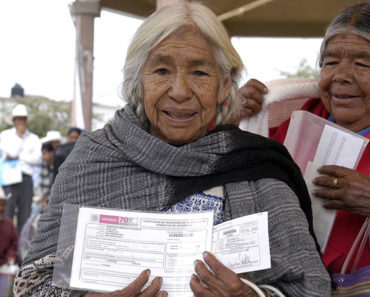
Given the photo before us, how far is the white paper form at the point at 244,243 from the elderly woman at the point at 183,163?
154mm

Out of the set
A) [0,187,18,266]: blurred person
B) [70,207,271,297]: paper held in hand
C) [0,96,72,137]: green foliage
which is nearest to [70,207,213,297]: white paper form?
[70,207,271,297]: paper held in hand

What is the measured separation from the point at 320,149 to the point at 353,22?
520mm

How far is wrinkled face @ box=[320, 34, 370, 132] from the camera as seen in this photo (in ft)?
7.63

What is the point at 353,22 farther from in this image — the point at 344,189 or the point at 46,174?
the point at 46,174

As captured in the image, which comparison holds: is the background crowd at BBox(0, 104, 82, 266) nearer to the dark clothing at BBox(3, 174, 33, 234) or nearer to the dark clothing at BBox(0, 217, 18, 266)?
the dark clothing at BBox(3, 174, 33, 234)

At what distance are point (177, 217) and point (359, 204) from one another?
74cm

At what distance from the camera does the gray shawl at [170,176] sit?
1959 mm

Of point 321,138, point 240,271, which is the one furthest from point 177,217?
point 321,138

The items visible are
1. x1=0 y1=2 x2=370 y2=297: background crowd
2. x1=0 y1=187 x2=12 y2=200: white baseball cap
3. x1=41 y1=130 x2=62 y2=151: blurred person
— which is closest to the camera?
x1=0 y1=2 x2=370 y2=297: background crowd

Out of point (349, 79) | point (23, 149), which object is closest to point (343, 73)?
point (349, 79)

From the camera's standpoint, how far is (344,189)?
2.13 m

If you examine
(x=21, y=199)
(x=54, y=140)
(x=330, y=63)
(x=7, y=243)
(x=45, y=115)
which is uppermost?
(x=45, y=115)

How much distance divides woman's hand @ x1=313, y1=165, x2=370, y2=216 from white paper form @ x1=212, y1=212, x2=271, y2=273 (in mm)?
525

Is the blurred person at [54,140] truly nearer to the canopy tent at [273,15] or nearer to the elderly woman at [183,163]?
the canopy tent at [273,15]
